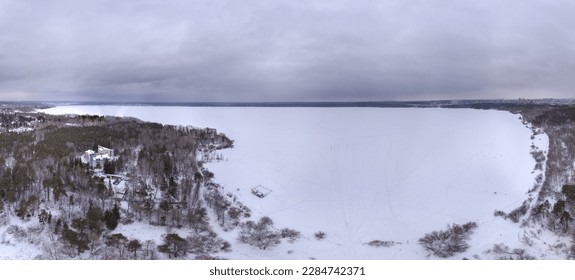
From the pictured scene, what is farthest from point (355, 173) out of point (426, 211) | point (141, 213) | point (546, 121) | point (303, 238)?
point (546, 121)

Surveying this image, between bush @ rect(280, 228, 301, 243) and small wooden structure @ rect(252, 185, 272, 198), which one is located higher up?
small wooden structure @ rect(252, 185, 272, 198)

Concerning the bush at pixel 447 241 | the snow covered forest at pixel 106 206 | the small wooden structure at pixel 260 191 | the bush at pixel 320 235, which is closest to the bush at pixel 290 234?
the bush at pixel 320 235

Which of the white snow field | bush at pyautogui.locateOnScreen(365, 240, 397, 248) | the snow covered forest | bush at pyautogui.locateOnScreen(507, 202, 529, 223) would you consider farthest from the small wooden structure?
bush at pyautogui.locateOnScreen(507, 202, 529, 223)

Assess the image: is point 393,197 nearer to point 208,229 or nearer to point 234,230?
point 234,230


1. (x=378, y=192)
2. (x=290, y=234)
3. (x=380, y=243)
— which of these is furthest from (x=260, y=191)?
(x=380, y=243)

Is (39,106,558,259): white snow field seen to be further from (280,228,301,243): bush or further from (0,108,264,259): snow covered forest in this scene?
(0,108,264,259): snow covered forest

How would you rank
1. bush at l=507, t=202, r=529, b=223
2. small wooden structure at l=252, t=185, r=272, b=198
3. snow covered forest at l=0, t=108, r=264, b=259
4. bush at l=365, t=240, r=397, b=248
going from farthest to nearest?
small wooden structure at l=252, t=185, r=272, b=198, bush at l=507, t=202, r=529, b=223, bush at l=365, t=240, r=397, b=248, snow covered forest at l=0, t=108, r=264, b=259

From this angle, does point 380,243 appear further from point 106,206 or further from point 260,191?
point 106,206

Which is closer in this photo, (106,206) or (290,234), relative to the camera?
(290,234)
